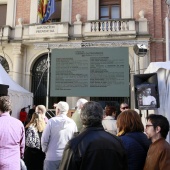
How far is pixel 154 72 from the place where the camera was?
4.66 m

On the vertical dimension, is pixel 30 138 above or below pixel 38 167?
above

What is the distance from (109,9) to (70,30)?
270cm

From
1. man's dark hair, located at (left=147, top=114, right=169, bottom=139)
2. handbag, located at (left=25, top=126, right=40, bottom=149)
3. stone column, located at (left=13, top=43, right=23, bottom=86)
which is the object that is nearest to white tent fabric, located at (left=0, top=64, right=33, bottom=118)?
stone column, located at (left=13, top=43, right=23, bottom=86)

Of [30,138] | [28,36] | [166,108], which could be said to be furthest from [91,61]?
[28,36]

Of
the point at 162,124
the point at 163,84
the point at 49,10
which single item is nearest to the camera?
the point at 162,124

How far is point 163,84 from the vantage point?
4.59 m

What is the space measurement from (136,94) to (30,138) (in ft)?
7.25

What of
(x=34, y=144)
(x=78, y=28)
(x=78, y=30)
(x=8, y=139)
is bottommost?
(x=34, y=144)

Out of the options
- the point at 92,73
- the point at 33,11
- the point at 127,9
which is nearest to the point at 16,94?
the point at 92,73

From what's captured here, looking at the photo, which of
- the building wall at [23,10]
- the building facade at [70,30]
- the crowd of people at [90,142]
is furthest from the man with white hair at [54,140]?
the building wall at [23,10]

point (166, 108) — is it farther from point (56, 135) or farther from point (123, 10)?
point (123, 10)

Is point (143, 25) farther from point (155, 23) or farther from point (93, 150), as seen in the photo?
point (93, 150)

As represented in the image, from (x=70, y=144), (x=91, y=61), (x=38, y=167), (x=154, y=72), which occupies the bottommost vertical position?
(x=38, y=167)

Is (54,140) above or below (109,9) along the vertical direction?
below
